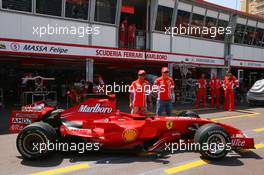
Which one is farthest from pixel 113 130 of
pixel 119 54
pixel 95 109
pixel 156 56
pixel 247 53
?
pixel 247 53

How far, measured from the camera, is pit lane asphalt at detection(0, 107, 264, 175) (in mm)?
5004

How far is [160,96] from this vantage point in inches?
324

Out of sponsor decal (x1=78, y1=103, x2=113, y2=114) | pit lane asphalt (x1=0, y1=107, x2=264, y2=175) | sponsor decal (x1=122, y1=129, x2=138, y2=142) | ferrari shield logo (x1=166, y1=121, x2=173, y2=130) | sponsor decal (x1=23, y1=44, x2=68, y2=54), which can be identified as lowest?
pit lane asphalt (x1=0, y1=107, x2=264, y2=175)

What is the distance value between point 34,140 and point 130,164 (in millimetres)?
1829

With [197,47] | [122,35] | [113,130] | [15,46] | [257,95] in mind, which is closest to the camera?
[113,130]

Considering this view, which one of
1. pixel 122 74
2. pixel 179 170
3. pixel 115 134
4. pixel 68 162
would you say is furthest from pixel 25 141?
pixel 122 74

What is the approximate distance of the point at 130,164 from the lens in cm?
535

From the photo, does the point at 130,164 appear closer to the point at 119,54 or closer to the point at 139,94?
the point at 139,94

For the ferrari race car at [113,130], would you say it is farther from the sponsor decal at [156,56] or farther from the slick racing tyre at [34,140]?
the sponsor decal at [156,56]

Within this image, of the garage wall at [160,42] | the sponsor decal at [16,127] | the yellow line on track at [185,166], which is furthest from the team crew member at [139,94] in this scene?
the garage wall at [160,42]

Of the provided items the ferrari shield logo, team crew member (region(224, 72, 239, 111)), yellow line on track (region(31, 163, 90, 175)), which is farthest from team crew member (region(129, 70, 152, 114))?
team crew member (region(224, 72, 239, 111))

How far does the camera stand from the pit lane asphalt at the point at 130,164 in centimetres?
500

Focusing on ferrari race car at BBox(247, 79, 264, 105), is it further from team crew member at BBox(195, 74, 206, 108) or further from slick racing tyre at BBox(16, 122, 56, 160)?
slick racing tyre at BBox(16, 122, 56, 160)

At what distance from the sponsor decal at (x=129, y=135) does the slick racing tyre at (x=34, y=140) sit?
4.37 feet
